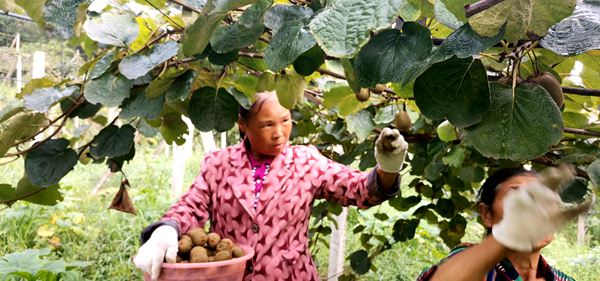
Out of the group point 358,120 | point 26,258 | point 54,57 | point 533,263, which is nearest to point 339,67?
point 358,120

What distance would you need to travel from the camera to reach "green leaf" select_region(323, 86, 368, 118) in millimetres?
1182

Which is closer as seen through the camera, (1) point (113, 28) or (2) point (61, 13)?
→ (2) point (61, 13)

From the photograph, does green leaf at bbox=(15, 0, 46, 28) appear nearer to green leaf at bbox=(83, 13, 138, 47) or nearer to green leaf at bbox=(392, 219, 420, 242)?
green leaf at bbox=(83, 13, 138, 47)

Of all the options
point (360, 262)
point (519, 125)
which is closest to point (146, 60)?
point (519, 125)

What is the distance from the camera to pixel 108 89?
0.82m

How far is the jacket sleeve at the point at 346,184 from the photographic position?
133 cm

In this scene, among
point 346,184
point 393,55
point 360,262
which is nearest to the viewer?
point 393,55

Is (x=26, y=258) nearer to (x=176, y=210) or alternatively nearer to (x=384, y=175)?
(x=176, y=210)

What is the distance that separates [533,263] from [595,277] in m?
2.82

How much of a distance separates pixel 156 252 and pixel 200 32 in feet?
2.45

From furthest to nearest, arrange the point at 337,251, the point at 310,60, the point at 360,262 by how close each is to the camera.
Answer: the point at 337,251 → the point at 360,262 → the point at 310,60

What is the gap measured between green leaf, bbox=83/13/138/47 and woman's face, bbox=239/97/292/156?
25.1 inches

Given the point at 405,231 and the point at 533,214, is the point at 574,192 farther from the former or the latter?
the point at 405,231

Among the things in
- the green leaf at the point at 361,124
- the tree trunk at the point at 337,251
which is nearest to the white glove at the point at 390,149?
the green leaf at the point at 361,124
